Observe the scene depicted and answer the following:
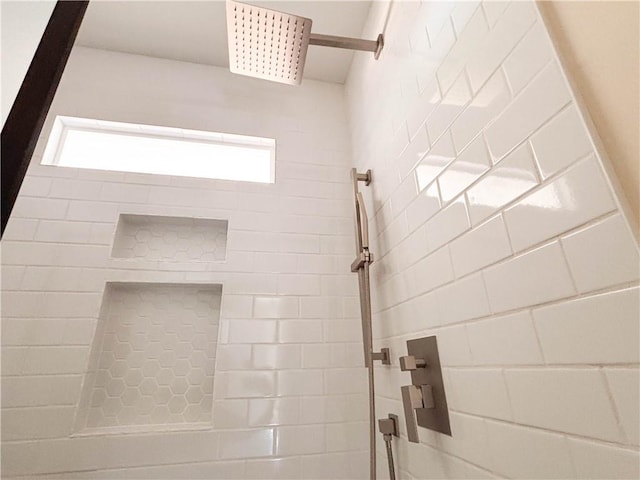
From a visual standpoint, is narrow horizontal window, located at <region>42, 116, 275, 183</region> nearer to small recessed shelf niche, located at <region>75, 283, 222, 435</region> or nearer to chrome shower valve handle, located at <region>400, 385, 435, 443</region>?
small recessed shelf niche, located at <region>75, 283, 222, 435</region>

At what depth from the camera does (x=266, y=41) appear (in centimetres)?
124

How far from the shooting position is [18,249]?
1.29m

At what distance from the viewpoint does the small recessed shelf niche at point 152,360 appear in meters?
1.24

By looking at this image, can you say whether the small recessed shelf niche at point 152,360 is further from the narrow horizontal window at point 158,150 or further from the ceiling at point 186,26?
the ceiling at point 186,26

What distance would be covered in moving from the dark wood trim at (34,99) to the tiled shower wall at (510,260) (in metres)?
0.76

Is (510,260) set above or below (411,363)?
above

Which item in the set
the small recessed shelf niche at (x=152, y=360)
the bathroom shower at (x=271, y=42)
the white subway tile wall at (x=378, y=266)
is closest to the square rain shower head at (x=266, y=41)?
the bathroom shower at (x=271, y=42)

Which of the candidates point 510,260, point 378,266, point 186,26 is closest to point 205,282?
point 378,266

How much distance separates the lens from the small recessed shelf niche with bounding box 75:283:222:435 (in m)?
1.24

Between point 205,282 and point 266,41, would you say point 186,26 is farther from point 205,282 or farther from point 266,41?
point 205,282

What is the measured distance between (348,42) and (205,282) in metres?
1.17

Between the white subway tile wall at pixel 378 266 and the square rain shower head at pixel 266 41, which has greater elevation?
the square rain shower head at pixel 266 41

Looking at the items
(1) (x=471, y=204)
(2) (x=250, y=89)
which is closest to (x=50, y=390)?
(1) (x=471, y=204)

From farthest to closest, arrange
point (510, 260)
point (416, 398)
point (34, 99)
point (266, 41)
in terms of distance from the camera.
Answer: point (266, 41) < point (416, 398) < point (510, 260) < point (34, 99)
